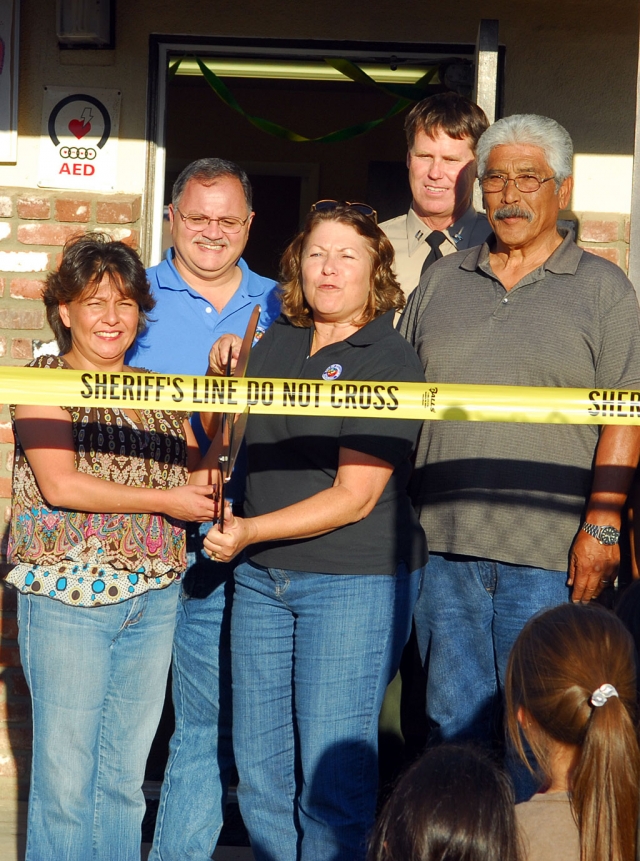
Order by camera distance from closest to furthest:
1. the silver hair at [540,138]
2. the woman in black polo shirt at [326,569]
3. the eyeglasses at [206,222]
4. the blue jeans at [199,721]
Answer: the woman in black polo shirt at [326,569]
the silver hair at [540,138]
the blue jeans at [199,721]
the eyeglasses at [206,222]

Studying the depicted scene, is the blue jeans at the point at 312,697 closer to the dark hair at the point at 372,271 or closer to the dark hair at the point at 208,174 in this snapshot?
the dark hair at the point at 372,271

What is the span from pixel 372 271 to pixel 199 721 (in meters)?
1.47

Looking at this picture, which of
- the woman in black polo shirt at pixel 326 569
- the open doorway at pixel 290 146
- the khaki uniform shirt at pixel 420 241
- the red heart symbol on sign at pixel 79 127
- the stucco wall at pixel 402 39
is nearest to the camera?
the woman in black polo shirt at pixel 326 569

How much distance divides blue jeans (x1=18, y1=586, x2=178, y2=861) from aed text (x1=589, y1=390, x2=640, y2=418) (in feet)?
4.16

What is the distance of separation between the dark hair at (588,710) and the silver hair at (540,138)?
1.39 metres

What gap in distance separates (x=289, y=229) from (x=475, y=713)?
5649 millimetres

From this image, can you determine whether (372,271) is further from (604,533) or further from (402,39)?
(402,39)

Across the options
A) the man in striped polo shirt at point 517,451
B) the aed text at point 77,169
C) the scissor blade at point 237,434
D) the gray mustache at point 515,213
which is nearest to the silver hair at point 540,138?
the man in striped polo shirt at point 517,451

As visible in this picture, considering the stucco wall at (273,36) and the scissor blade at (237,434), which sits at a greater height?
the stucco wall at (273,36)

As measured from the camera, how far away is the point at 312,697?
8.75ft

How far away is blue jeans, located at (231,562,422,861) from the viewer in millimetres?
2664

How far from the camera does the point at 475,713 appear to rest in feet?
9.35

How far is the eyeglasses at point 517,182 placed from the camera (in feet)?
9.38

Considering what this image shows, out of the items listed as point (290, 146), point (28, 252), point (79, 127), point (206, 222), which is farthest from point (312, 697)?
point (290, 146)
